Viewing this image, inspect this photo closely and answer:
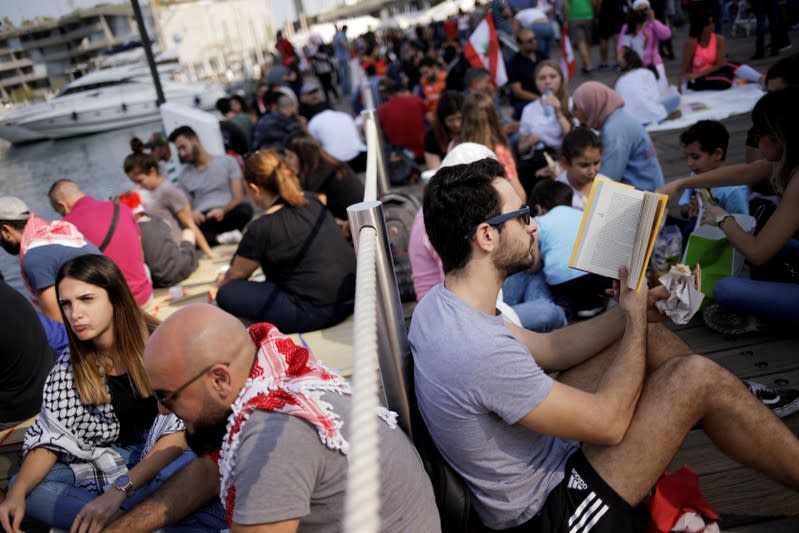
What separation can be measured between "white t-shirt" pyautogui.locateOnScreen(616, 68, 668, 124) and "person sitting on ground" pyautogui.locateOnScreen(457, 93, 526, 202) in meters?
3.05

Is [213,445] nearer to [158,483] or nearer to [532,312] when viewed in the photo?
[158,483]

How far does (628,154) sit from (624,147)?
66 mm

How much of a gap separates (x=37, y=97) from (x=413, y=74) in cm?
2600

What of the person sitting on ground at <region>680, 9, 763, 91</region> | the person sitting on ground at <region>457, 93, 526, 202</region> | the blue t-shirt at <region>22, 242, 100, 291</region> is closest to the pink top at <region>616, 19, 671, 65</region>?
the person sitting on ground at <region>680, 9, 763, 91</region>

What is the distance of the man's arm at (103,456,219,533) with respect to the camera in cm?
223

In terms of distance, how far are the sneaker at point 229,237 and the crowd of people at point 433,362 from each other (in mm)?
1668

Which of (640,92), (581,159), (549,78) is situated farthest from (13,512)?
(640,92)

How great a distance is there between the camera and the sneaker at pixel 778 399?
258 cm

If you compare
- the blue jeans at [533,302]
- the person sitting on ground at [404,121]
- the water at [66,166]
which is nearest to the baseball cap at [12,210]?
A: the blue jeans at [533,302]

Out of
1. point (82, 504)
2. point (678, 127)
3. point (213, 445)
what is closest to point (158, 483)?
point (82, 504)

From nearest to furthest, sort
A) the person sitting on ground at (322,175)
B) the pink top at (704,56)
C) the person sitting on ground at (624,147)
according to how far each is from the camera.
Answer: the person sitting on ground at (624,147), the person sitting on ground at (322,175), the pink top at (704,56)

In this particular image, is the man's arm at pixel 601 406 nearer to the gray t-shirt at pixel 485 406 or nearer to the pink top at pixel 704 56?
the gray t-shirt at pixel 485 406

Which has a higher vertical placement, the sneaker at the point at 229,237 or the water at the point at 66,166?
the sneaker at the point at 229,237

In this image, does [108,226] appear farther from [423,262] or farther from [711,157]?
[711,157]
